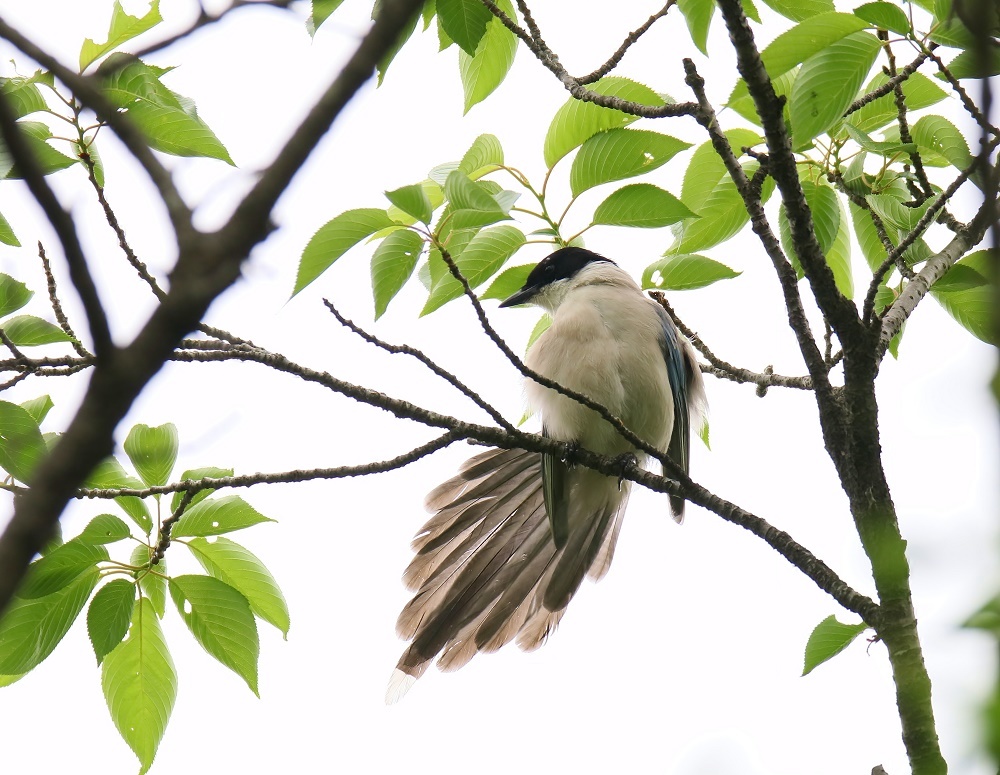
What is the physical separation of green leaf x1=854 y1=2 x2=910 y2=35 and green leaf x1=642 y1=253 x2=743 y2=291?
0.86m

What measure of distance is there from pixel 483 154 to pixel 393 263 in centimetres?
61

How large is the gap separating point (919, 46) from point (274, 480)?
2.20 m

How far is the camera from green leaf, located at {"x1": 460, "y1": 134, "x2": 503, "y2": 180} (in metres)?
3.50

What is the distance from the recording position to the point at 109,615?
3217 millimetres

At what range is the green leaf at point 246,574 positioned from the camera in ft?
11.1

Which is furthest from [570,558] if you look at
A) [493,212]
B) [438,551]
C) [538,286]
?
[493,212]

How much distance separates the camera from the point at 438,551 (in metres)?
4.75

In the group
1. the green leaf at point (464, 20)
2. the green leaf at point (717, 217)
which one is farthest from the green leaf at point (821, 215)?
the green leaf at point (464, 20)

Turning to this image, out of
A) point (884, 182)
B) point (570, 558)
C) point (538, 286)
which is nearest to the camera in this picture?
point (884, 182)

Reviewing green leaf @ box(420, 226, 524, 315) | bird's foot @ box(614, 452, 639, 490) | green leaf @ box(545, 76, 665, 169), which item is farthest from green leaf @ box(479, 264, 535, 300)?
bird's foot @ box(614, 452, 639, 490)

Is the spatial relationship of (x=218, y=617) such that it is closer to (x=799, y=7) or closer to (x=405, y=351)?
(x=405, y=351)

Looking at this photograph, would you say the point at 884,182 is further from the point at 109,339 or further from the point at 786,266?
the point at 109,339

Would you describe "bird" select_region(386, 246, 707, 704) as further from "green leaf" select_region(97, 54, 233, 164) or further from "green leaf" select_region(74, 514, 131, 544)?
"green leaf" select_region(97, 54, 233, 164)

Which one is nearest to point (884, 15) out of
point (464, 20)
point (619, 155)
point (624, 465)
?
point (619, 155)
